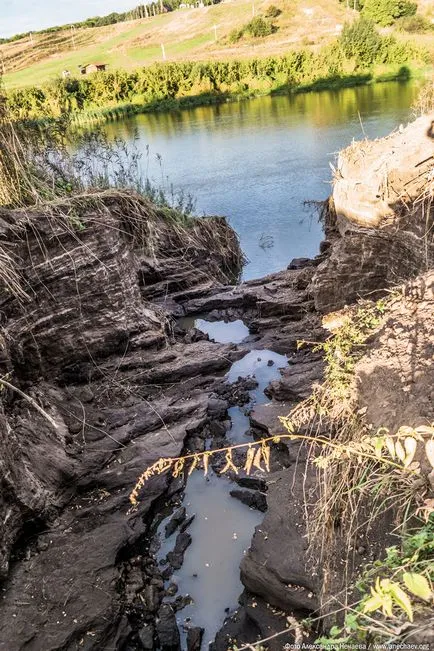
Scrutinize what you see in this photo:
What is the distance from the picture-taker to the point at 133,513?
4332mm

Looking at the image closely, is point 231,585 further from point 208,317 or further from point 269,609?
point 208,317

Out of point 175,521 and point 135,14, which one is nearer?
point 175,521

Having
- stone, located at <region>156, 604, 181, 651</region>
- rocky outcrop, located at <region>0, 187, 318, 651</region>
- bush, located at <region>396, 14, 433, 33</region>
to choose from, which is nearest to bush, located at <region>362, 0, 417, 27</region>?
bush, located at <region>396, 14, 433, 33</region>

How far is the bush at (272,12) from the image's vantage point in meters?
53.7

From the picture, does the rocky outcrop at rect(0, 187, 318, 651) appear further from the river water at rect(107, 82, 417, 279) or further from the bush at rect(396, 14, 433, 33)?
the bush at rect(396, 14, 433, 33)

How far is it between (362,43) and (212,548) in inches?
1591

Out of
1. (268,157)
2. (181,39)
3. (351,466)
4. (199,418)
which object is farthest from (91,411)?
(181,39)

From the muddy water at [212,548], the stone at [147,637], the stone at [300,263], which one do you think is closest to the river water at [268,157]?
the stone at [300,263]

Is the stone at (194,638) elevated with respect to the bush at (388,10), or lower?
lower

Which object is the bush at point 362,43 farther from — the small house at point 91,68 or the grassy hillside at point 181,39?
the small house at point 91,68

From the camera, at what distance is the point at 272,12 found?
53906mm

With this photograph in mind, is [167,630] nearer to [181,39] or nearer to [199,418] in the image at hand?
[199,418]

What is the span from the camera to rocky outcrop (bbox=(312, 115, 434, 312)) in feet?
17.9

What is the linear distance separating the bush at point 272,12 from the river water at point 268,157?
31880 millimetres
